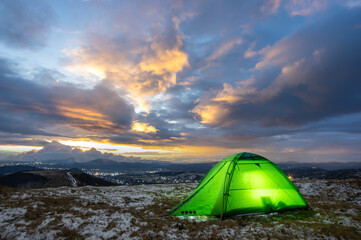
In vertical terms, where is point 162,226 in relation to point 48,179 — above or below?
above

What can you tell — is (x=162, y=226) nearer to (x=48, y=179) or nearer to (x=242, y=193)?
(x=242, y=193)

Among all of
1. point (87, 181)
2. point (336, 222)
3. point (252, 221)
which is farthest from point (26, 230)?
point (87, 181)

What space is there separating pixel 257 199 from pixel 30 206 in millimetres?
15410

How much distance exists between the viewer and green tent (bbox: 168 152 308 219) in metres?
10.2

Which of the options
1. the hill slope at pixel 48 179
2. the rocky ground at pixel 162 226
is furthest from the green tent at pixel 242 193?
the hill slope at pixel 48 179

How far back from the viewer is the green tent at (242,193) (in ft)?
33.6

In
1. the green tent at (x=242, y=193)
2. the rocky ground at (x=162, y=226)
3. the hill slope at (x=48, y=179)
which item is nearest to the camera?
the rocky ground at (x=162, y=226)

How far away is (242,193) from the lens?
10508 mm

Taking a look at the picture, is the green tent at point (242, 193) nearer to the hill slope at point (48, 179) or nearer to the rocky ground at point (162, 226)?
the rocky ground at point (162, 226)

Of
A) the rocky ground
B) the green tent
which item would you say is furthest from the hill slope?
the green tent

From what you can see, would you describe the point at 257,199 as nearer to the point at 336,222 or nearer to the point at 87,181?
the point at 336,222

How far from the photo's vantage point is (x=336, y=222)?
338 inches

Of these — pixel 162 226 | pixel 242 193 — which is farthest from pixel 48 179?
pixel 242 193

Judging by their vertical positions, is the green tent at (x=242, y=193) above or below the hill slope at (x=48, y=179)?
above
